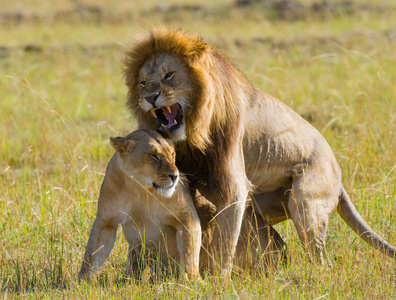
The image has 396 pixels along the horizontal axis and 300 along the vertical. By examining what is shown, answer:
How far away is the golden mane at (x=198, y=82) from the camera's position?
3.65m

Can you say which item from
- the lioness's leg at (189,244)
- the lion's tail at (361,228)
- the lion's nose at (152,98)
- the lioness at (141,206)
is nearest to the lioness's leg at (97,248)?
the lioness at (141,206)

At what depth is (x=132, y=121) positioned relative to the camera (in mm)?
6570

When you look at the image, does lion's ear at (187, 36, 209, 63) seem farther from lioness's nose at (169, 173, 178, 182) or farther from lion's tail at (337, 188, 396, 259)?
lion's tail at (337, 188, 396, 259)

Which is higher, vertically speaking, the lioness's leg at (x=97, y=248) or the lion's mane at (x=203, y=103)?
the lion's mane at (x=203, y=103)

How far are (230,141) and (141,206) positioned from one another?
605mm

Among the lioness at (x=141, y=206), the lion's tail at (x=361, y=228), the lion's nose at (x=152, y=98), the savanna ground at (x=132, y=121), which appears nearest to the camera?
the lion's nose at (x=152, y=98)

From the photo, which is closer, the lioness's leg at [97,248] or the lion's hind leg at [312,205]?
the lioness's leg at [97,248]

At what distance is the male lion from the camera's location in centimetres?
366

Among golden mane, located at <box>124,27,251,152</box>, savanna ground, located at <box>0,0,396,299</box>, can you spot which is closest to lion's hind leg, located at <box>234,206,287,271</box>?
savanna ground, located at <box>0,0,396,299</box>

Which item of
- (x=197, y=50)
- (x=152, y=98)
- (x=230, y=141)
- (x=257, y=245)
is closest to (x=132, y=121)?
(x=257, y=245)

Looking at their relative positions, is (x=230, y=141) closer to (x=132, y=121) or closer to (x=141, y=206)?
(x=141, y=206)

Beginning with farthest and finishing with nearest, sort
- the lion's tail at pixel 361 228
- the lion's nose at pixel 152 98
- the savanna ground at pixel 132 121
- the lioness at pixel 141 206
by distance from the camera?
the lion's tail at pixel 361 228, the savanna ground at pixel 132 121, the lioness at pixel 141 206, the lion's nose at pixel 152 98

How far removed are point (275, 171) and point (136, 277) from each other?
41.6 inches

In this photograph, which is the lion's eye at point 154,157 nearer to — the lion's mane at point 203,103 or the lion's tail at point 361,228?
the lion's mane at point 203,103
